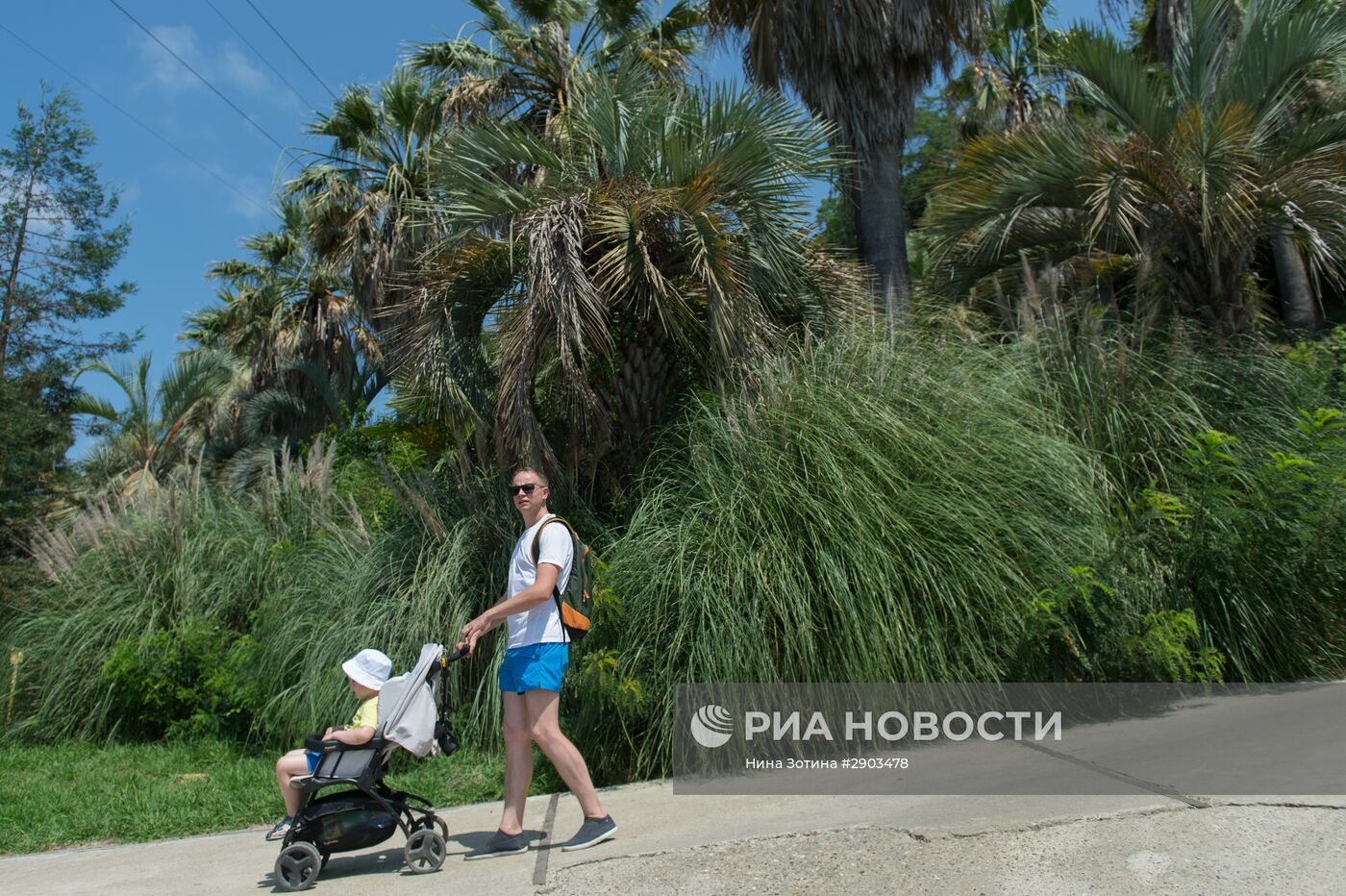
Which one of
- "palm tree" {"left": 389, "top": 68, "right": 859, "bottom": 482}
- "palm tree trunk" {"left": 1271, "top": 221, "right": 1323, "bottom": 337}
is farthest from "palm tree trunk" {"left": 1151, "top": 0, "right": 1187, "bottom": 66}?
"palm tree" {"left": 389, "top": 68, "right": 859, "bottom": 482}

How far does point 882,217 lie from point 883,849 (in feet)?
24.5

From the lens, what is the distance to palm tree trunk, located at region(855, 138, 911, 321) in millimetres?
10508

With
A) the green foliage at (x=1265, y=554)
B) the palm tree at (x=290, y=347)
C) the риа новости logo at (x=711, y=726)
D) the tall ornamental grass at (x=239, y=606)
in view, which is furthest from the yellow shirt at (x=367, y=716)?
the palm tree at (x=290, y=347)

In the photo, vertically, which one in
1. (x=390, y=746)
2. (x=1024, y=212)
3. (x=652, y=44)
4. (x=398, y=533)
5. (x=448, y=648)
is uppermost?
(x=652, y=44)

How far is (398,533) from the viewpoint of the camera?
314 inches

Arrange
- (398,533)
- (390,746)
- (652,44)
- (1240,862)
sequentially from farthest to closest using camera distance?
(652,44)
(398,533)
(390,746)
(1240,862)

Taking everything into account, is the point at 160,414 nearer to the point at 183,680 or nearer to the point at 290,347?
the point at 290,347

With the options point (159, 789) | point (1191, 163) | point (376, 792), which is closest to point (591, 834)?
point (376, 792)

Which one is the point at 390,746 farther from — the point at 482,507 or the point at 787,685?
the point at 482,507

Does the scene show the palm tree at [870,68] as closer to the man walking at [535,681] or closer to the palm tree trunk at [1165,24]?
the palm tree trunk at [1165,24]

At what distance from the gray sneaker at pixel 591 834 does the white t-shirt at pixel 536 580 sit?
85 centimetres

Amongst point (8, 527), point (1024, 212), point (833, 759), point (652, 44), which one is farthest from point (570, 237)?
point (8, 527)

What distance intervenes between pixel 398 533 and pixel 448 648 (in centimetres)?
124

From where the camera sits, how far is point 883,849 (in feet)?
14.7
